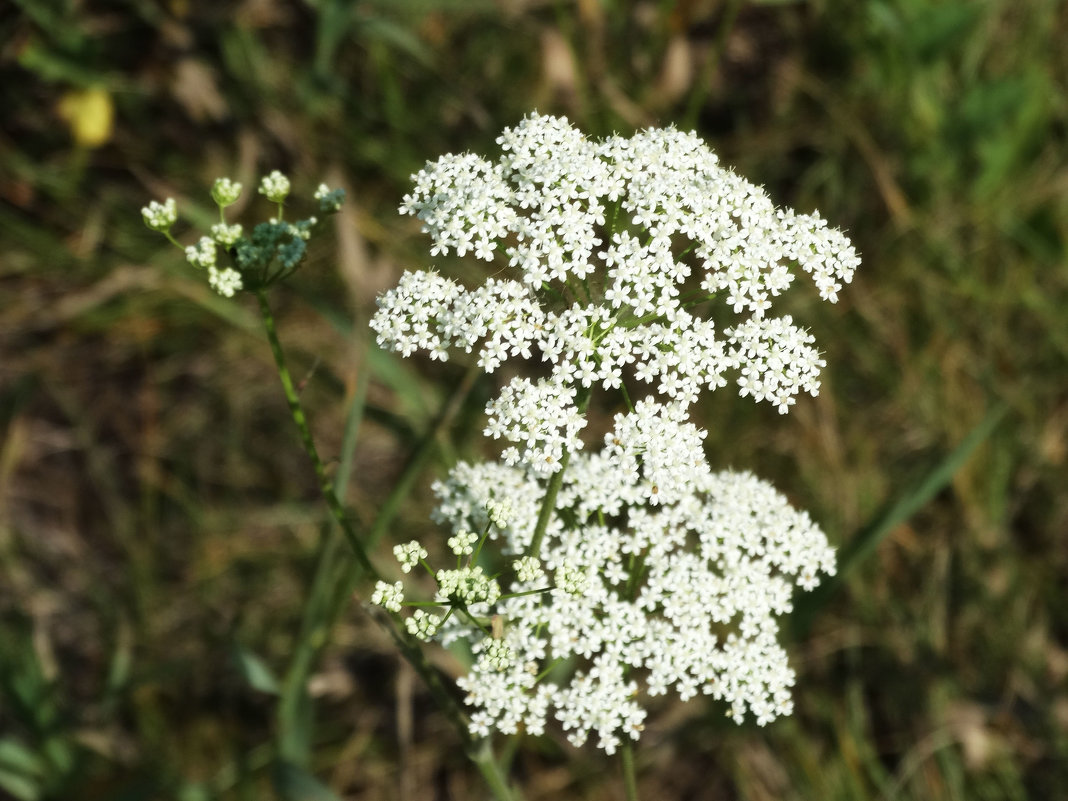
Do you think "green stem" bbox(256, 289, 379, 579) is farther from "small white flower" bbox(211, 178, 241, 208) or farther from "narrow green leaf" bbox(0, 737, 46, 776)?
"narrow green leaf" bbox(0, 737, 46, 776)

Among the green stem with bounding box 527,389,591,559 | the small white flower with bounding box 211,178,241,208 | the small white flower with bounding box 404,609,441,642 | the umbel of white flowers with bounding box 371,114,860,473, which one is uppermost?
the small white flower with bounding box 211,178,241,208

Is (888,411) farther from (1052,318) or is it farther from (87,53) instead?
(87,53)

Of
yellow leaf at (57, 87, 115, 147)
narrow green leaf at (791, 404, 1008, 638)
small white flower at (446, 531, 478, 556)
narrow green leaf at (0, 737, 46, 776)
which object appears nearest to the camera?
small white flower at (446, 531, 478, 556)

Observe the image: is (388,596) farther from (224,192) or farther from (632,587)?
(224,192)

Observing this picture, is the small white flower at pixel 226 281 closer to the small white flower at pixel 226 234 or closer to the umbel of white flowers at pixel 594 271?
the small white flower at pixel 226 234

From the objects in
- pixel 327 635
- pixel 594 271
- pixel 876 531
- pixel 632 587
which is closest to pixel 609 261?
pixel 594 271

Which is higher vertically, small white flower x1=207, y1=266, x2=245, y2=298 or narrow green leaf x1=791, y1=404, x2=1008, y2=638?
small white flower x1=207, y1=266, x2=245, y2=298

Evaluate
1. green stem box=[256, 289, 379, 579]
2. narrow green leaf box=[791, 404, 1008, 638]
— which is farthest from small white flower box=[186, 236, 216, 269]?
narrow green leaf box=[791, 404, 1008, 638]

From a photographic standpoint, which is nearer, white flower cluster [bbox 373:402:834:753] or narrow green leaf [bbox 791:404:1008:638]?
white flower cluster [bbox 373:402:834:753]

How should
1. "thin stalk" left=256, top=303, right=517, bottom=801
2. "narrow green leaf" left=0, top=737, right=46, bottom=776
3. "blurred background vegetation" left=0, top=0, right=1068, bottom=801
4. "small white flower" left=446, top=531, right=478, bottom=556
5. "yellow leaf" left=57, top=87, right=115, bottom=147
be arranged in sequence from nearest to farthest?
"small white flower" left=446, top=531, right=478, bottom=556 → "thin stalk" left=256, top=303, right=517, bottom=801 → "narrow green leaf" left=0, top=737, right=46, bottom=776 → "blurred background vegetation" left=0, top=0, right=1068, bottom=801 → "yellow leaf" left=57, top=87, right=115, bottom=147
